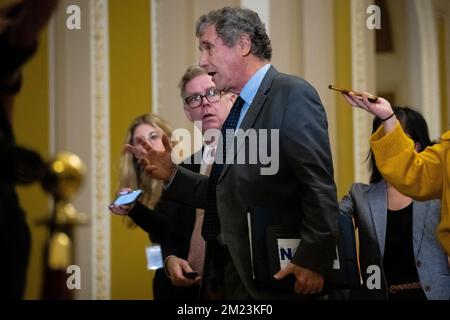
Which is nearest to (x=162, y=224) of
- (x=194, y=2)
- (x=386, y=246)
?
(x=386, y=246)

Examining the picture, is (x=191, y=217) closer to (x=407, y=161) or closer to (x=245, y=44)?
(x=245, y=44)

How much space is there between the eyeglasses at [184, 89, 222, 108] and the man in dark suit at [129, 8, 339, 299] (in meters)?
0.78

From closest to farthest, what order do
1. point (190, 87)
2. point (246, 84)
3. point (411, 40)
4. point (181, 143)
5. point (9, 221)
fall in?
point (9, 221) < point (246, 84) < point (190, 87) < point (181, 143) < point (411, 40)

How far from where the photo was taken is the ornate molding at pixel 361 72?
5578mm

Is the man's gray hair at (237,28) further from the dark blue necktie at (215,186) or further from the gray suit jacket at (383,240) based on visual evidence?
the gray suit jacket at (383,240)

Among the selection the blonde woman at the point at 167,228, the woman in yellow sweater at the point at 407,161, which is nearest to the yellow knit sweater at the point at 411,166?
the woman in yellow sweater at the point at 407,161

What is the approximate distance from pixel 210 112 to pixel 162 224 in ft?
1.69

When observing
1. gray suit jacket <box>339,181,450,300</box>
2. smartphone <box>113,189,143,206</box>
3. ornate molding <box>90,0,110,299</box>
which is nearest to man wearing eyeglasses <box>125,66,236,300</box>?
smartphone <box>113,189,143,206</box>

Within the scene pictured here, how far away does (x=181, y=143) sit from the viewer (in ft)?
16.3

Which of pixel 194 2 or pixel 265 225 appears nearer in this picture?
pixel 265 225

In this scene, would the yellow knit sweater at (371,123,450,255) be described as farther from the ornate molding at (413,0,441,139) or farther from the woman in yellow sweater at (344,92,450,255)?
the ornate molding at (413,0,441,139)

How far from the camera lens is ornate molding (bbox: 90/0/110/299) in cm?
532

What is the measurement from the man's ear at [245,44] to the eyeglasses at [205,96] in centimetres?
69

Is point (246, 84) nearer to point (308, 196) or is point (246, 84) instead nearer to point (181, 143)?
point (308, 196)
